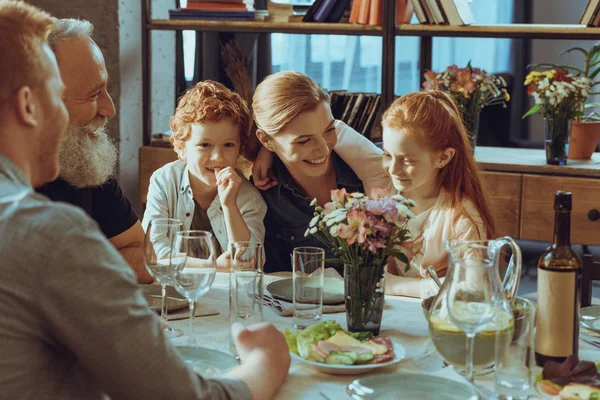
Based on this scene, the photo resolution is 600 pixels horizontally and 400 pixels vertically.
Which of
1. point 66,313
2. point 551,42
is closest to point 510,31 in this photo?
point 551,42

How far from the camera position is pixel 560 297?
136cm

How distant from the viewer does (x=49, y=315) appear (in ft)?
3.20

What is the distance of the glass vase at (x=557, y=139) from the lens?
3.22 meters

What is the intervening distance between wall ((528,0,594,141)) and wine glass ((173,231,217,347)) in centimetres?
285

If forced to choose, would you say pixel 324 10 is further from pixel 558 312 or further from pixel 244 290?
pixel 558 312

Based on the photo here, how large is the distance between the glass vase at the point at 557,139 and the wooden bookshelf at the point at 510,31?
13.4 inches

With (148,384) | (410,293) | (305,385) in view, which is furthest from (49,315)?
(410,293)

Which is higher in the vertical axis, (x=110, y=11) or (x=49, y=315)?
(x=110, y=11)

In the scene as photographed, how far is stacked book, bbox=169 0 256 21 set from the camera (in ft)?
11.8

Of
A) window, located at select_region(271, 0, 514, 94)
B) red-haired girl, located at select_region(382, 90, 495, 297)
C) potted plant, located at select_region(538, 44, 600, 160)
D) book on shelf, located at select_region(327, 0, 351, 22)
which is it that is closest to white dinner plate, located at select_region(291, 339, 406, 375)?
red-haired girl, located at select_region(382, 90, 495, 297)

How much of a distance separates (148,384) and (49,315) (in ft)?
0.49

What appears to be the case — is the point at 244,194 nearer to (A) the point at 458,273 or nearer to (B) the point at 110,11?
(A) the point at 458,273

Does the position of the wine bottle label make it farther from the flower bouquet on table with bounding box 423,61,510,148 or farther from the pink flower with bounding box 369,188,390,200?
the flower bouquet on table with bounding box 423,61,510,148

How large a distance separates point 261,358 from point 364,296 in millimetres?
349
